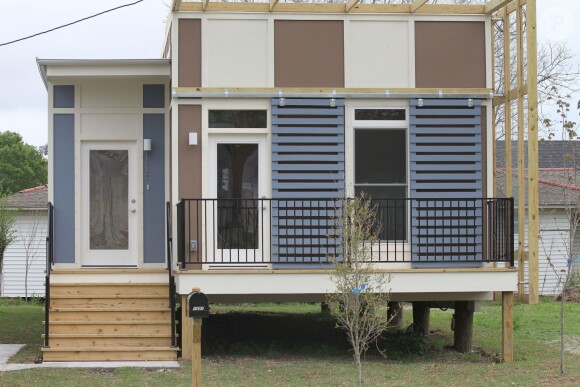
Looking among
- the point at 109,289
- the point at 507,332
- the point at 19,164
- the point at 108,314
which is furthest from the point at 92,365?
the point at 19,164

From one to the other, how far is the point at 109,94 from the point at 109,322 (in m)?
3.70

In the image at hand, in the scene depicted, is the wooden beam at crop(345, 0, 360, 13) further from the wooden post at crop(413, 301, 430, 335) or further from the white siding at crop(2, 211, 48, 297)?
the white siding at crop(2, 211, 48, 297)

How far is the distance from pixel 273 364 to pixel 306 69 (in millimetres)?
3940

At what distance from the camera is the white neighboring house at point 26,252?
952 inches

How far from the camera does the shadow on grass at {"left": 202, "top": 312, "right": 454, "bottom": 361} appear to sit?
42.1 feet

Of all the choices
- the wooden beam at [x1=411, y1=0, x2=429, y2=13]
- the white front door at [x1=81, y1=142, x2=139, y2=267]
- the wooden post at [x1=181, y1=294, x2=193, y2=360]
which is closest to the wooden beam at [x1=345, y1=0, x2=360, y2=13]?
the wooden beam at [x1=411, y1=0, x2=429, y2=13]

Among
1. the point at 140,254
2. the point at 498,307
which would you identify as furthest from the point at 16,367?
the point at 498,307

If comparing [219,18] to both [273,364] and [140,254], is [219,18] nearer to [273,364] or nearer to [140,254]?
[140,254]

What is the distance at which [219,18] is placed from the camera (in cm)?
1253

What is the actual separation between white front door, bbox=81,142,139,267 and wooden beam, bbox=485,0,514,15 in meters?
5.45

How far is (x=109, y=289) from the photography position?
41.4ft

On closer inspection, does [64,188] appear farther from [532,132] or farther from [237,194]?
[532,132]

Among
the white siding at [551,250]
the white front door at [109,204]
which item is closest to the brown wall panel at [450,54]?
the white front door at [109,204]

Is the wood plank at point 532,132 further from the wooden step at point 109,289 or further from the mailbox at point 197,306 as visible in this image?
the mailbox at point 197,306
